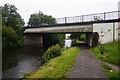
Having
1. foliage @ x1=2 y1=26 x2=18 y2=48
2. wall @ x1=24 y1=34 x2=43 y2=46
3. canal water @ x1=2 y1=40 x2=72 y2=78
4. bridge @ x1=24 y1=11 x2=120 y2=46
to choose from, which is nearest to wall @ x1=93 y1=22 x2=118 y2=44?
bridge @ x1=24 y1=11 x2=120 y2=46

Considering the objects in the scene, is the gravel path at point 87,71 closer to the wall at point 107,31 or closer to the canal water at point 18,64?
the canal water at point 18,64

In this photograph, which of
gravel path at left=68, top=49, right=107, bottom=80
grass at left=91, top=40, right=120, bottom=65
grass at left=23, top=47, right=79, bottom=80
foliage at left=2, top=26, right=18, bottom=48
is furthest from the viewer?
foliage at left=2, top=26, right=18, bottom=48

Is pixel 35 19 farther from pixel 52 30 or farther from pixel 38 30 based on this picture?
pixel 52 30

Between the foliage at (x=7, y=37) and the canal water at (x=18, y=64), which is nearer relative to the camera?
the canal water at (x=18, y=64)

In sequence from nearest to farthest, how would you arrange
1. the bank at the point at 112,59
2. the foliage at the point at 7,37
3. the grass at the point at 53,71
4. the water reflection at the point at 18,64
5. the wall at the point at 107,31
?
1. the bank at the point at 112,59
2. the grass at the point at 53,71
3. the water reflection at the point at 18,64
4. the wall at the point at 107,31
5. the foliage at the point at 7,37

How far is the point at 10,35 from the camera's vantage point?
23.1 m

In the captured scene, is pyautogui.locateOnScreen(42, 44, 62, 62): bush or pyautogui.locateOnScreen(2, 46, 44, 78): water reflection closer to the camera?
pyautogui.locateOnScreen(2, 46, 44, 78): water reflection

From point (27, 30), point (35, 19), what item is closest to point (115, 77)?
point (27, 30)

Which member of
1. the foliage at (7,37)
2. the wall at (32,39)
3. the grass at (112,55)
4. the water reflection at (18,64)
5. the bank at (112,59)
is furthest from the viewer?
the wall at (32,39)

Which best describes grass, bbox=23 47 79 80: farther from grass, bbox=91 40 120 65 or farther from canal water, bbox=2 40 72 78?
grass, bbox=91 40 120 65

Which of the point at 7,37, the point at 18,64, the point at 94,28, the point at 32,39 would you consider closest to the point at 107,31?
the point at 94,28

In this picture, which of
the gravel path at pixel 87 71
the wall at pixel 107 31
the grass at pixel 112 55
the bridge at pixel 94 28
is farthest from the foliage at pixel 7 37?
the grass at pixel 112 55

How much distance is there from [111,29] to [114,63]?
7.29 m

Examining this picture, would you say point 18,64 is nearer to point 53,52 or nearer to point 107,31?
point 53,52
